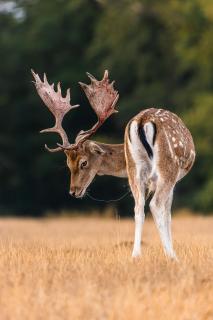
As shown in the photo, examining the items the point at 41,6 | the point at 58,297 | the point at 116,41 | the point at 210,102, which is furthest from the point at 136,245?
the point at 41,6

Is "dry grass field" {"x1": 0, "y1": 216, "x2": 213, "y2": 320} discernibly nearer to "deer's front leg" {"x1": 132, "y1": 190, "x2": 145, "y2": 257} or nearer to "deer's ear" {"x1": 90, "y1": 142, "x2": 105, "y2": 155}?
"deer's front leg" {"x1": 132, "y1": 190, "x2": 145, "y2": 257}

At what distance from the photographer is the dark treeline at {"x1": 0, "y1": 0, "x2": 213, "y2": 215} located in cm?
3475

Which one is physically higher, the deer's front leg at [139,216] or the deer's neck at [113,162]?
the deer's neck at [113,162]

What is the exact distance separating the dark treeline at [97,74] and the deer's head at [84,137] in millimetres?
20981

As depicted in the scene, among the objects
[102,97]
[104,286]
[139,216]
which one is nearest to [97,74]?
[102,97]

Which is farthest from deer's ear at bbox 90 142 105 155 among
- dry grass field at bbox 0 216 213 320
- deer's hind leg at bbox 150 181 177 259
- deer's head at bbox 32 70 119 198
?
dry grass field at bbox 0 216 213 320

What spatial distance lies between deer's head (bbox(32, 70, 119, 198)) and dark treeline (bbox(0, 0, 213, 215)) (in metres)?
21.0

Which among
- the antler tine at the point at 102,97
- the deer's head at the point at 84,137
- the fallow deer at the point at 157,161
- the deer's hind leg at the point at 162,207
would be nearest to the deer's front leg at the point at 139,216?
the fallow deer at the point at 157,161

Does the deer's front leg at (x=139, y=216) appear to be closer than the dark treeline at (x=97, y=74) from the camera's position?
Yes

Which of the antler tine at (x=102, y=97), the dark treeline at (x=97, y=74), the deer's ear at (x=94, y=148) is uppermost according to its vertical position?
the antler tine at (x=102, y=97)

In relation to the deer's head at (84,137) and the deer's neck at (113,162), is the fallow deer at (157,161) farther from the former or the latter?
the deer's neck at (113,162)

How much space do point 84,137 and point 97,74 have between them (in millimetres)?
25126

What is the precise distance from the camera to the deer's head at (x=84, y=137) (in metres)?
12.1

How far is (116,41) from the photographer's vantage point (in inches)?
1441
